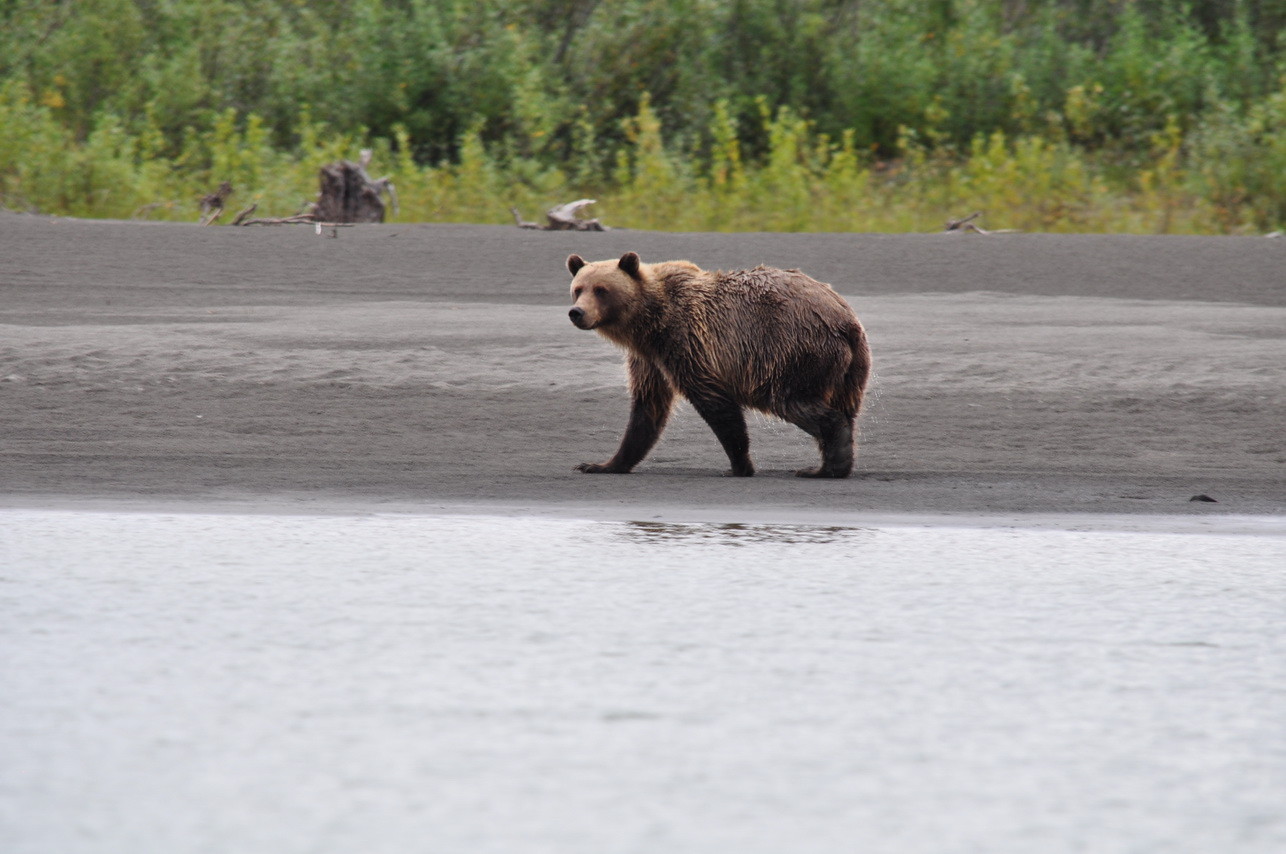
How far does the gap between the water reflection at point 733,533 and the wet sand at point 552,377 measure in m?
0.28

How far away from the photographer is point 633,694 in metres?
4.07

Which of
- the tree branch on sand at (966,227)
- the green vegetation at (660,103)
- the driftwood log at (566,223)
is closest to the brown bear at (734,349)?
the driftwood log at (566,223)

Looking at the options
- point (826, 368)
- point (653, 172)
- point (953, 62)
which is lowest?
point (826, 368)

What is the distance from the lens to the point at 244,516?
6.79 meters

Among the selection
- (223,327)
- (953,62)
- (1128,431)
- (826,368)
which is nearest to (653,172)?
(953,62)

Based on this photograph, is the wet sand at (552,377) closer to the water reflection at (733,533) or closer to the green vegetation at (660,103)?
the water reflection at (733,533)

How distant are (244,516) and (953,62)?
62.8ft

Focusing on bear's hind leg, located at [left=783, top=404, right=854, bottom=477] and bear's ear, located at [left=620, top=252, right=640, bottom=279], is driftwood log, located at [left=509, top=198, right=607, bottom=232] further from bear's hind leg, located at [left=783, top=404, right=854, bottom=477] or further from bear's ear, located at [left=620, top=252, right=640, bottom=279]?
bear's hind leg, located at [left=783, top=404, right=854, bottom=477]

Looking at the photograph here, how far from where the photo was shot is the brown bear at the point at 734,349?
792cm

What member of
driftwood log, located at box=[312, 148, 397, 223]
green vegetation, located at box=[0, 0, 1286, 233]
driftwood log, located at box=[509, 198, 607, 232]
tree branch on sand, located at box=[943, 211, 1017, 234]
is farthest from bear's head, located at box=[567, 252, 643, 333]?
green vegetation, located at box=[0, 0, 1286, 233]

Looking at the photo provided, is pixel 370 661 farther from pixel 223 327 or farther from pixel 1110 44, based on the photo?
pixel 1110 44

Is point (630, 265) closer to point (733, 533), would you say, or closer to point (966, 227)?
point (733, 533)

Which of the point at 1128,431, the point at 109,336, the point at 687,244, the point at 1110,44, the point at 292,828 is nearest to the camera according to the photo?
the point at 292,828

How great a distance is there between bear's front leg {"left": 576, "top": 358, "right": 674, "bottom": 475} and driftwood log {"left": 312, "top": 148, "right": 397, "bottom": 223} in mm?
8779
